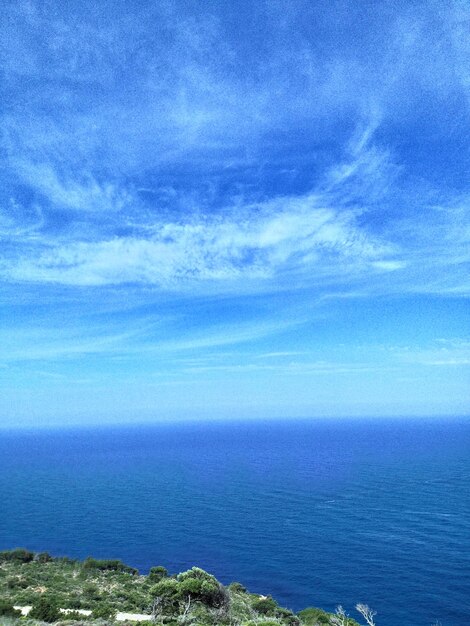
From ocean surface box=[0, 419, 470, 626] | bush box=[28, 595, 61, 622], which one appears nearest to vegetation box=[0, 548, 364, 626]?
bush box=[28, 595, 61, 622]

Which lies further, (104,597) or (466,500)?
(466,500)

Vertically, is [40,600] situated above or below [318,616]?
above

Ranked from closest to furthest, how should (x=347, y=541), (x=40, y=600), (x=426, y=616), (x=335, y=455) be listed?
(x=40, y=600), (x=426, y=616), (x=347, y=541), (x=335, y=455)

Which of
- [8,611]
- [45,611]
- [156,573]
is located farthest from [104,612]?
[156,573]

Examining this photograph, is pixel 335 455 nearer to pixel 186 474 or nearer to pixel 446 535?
pixel 186 474

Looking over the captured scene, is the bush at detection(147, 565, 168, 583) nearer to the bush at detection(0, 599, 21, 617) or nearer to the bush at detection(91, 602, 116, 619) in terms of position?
the bush at detection(91, 602, 116, 619)

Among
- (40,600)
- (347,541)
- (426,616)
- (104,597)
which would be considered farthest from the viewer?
(347,541)

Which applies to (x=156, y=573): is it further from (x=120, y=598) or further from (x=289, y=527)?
(x=289, y=527)

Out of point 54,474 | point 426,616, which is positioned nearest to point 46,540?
point 426,616
